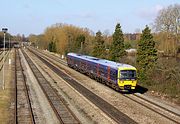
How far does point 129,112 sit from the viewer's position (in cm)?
2447

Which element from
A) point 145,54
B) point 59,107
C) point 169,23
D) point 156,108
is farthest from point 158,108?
point 169,23

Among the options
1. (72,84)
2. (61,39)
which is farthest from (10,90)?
(61,39)

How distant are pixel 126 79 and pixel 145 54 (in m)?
7.46

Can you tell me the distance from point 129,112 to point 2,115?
8.42m

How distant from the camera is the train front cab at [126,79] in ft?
107

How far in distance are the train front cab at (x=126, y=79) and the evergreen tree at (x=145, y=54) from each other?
6058 mm

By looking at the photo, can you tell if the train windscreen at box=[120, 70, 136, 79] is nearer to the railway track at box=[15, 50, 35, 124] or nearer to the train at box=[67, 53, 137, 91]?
the train at box=[67, 53, 137, 91]

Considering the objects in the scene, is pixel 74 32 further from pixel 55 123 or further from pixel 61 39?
pixel 55 123

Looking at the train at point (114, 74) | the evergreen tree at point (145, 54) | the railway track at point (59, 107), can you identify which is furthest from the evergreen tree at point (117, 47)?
the railway track at point (59, 107)

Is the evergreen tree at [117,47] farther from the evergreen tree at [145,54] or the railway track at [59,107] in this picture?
the railway track at [59,107]

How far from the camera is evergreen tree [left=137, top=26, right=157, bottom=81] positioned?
128 ft

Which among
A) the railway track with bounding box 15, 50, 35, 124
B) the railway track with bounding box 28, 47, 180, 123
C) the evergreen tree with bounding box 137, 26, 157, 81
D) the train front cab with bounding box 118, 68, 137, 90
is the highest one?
the evergreen tree with bounding box 137, 26, 157, 81

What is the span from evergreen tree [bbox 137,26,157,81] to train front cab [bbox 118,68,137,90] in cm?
606

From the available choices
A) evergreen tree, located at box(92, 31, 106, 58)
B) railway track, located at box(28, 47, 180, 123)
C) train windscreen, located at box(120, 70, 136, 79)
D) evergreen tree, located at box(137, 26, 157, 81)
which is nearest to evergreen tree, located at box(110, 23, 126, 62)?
evergreen tree, located at box(92, 31, 106, 58)
